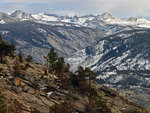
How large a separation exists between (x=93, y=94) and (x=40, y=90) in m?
21.6

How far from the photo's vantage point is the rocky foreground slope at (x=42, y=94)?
287 feet

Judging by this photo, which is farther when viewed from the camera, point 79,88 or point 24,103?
point 79,88

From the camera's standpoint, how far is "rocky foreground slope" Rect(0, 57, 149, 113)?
87494mm

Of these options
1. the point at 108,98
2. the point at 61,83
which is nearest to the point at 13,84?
the point at 61,83

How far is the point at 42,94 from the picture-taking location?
95.6m

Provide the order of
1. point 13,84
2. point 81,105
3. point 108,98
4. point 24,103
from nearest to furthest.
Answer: point 24,103
point 13,84
point 81,105
point 108,98

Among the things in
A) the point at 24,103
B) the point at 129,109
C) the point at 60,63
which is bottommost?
the point at 129,109

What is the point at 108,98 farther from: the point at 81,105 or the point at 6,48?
the point at 6,48

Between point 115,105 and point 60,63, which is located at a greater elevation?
point 60,63

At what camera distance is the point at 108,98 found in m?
116

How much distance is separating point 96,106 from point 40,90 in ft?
65.5

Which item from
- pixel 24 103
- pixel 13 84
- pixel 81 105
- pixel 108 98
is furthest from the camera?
pixel 108 98

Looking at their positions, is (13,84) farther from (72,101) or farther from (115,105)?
(115,105)

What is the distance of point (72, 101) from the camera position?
9738cm
